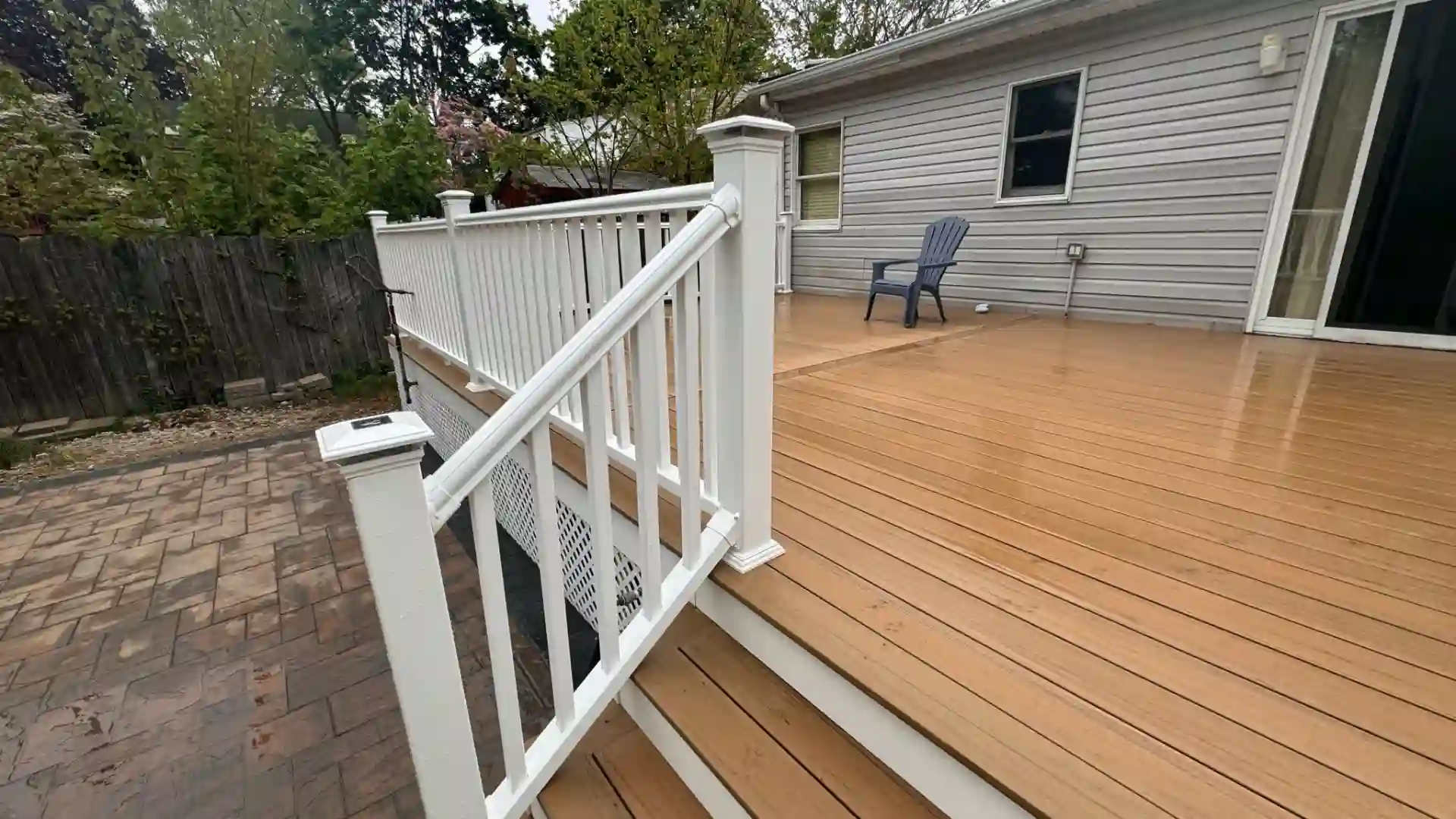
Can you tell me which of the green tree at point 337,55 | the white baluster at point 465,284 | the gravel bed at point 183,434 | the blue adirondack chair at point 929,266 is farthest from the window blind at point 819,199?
the green tree at point 337,55

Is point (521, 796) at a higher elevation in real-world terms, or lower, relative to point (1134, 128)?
lower

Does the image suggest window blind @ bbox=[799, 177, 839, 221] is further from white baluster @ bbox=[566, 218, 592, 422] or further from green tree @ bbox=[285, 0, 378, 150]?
green tree @ bbox=[285, 0, 378, 150]

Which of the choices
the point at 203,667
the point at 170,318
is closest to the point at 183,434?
the point at 170,318

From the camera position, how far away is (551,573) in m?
1.24

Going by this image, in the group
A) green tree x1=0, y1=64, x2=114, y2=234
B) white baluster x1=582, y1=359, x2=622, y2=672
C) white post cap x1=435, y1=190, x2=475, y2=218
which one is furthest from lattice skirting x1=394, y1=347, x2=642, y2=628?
green tree x1=0, y1=64, x2=114, y2=234

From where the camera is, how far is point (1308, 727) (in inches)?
37.9

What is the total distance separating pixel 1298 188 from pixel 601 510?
15.7ft

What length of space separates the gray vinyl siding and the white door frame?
0.20 feet

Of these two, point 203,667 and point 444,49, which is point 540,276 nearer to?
point 203,667

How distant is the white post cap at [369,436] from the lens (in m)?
0.84

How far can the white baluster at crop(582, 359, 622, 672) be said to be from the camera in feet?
3.99

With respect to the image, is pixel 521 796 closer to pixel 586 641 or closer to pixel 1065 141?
pixel 586 641

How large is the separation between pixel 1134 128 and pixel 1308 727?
15.3 ft

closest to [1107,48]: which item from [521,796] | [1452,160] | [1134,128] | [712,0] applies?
[1134,128]
